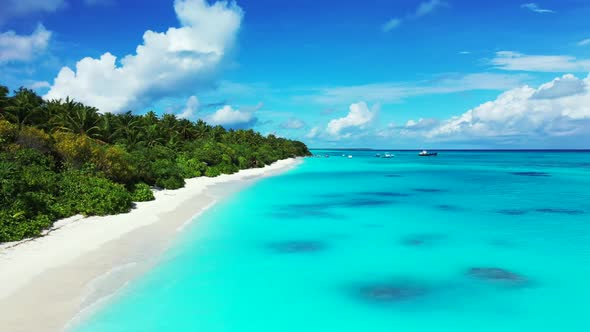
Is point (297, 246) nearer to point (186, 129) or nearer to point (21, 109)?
point (21, 109)

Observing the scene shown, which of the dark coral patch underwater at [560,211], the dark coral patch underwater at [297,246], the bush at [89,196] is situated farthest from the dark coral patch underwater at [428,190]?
the bush at [89,196]

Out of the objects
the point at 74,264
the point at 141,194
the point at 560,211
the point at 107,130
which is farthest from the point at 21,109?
the point at 560,211

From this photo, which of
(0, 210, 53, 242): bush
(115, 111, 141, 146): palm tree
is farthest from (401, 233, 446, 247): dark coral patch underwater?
(115, 111, 141, 146): palm tree

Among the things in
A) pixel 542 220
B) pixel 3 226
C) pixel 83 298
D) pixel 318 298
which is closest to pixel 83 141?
pixel 3 226

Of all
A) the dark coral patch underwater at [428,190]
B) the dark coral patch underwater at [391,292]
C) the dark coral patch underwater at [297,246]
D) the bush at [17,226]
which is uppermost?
the bush at [17,226]

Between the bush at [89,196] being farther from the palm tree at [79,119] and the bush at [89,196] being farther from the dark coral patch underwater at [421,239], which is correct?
the palm tree at [79,119]

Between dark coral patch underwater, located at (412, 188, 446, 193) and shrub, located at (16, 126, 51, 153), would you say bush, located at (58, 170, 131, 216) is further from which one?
Result: dark coral patch underwater, located at (412, 188, 446, 193)
